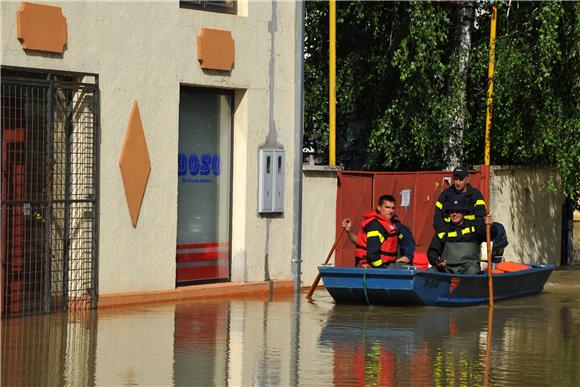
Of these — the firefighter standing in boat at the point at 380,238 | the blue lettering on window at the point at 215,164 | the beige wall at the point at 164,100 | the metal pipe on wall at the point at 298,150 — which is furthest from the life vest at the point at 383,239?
the blue lettering on window at the point at 215,164

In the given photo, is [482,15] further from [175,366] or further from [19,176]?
[175,366]

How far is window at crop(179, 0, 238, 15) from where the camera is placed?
Result: 20.0 metres

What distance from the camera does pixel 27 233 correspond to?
57.9 ft

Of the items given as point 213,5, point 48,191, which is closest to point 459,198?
point 213,5

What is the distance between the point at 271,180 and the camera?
21500mm

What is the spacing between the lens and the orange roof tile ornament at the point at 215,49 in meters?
20.1

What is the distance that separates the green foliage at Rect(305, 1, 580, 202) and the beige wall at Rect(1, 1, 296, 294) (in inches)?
137

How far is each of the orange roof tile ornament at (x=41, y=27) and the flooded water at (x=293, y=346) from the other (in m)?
3.46

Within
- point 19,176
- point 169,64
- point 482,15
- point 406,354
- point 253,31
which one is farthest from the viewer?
point 482,15

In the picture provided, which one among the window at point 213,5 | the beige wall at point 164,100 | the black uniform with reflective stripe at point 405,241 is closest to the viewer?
the beige wall at point 164,100

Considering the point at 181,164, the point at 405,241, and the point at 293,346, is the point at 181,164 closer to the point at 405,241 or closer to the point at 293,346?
the point at 405,241

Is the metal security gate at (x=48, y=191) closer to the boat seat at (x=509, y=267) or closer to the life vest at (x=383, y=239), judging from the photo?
the life vest at (x=383, y=239)

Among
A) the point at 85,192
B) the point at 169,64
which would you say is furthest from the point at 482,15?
the point at 85,192

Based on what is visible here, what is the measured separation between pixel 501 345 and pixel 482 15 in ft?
41.7
